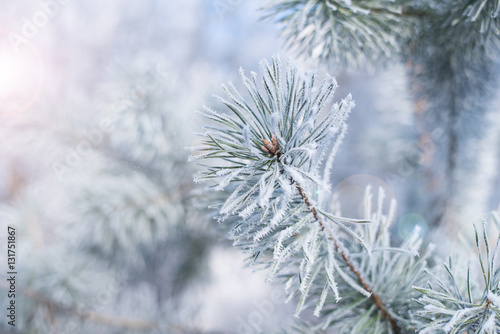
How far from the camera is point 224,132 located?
18cm

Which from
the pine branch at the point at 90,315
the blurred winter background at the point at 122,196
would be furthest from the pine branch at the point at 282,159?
the pine branch at the point at 90,315

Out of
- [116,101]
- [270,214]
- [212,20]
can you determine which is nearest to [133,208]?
[116,101]

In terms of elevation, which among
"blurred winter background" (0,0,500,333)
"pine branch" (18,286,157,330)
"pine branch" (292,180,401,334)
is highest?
"pine branch" (292,180,401,334)

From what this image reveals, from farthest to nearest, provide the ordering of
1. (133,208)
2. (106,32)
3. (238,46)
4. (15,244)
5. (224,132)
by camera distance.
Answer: (238,46), (106,32), (15,244), (133,208), (224,132)

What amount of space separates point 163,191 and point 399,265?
317 mm

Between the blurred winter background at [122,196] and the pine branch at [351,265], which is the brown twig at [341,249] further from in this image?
the blurred winter background at [122,196]

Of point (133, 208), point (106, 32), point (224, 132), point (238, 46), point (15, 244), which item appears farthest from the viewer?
point (238, 46)

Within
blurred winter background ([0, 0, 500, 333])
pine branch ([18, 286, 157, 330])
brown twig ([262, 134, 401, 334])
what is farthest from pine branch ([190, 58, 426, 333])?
pine branch ([18, 286, 157, 330])

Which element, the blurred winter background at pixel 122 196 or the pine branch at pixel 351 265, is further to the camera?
the blurred winter background at pixel 122 196

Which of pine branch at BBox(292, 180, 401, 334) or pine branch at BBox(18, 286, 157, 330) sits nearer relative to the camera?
pine branch at BBox(292, 180, 401, 334)

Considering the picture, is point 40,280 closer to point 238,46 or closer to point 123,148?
point 123,148

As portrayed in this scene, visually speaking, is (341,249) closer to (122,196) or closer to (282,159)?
(282,159)

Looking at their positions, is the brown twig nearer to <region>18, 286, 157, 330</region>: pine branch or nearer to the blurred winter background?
the blurred winter background

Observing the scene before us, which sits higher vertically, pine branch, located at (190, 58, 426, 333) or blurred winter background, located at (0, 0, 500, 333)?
pine branch, located at (190, 58, 426, 333)
